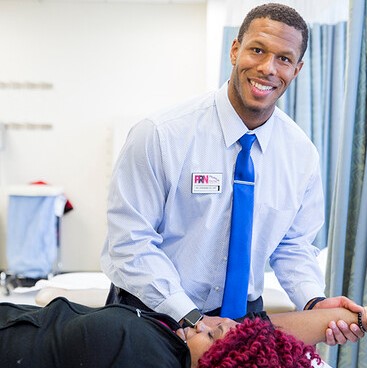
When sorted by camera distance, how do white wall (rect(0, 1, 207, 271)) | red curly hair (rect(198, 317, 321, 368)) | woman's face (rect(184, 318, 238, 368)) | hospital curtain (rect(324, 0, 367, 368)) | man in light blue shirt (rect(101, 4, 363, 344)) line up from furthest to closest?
white wall (rect(0, 1, 207, 271)) → hospital curtain (rect(324, 0, 367, 368)) → man in light blue shirt (rect(101, 4, 363, 344)) → woman's face (rect(184, 318, 238, 368)) → red curly hair (rect(198, 317, 321, 368))

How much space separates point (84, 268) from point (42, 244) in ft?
2.18

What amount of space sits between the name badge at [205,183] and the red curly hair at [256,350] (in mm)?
407

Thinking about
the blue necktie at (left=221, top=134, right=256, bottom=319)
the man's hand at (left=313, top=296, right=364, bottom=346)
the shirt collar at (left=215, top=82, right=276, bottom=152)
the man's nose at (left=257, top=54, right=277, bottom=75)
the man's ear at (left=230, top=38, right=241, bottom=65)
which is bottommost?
the man's hand at (left=313, top=296, right=364, bottom=346)

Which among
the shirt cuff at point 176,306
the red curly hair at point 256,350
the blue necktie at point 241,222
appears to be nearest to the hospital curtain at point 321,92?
the blue necktie at point 241,222

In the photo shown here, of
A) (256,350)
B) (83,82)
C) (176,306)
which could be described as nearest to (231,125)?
(176,306)

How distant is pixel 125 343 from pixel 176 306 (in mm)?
256

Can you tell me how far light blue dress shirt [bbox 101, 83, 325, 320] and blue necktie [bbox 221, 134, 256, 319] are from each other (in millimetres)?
25

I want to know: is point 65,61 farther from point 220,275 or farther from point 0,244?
point 220,275

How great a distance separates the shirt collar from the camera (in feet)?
4.82

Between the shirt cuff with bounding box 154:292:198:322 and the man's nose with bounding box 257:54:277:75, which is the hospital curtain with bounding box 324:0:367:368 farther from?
the shirt cuff with bounding box 154:292:198:322

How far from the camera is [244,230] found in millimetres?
1463

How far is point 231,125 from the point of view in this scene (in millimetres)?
1474

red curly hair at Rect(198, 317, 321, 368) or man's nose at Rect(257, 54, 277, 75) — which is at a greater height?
man's nose at Rect(257, 54, 277, 75)

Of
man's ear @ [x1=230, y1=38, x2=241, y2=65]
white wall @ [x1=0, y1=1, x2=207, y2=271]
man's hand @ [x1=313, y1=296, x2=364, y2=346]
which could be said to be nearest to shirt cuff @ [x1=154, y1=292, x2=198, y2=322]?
man's hand @ [x1=313, y1=296, x2=364, y2=346]
